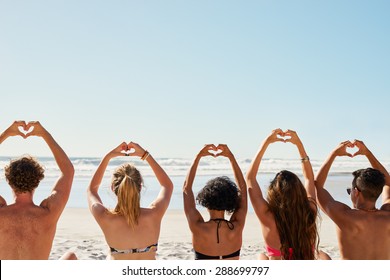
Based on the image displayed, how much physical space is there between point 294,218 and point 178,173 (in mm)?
23541

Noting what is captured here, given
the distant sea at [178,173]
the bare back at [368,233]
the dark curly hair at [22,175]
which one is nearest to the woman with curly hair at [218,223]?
the bare back at [368,233]

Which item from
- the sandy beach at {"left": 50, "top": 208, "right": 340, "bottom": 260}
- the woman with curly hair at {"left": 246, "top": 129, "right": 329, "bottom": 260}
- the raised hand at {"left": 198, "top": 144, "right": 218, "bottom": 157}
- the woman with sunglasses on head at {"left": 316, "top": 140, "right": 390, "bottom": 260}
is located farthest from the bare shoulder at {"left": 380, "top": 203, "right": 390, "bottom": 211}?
the sandy beach at {"left": 50, "top": 208, "right": 340, "bottom": 260}

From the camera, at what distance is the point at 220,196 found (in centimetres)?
407

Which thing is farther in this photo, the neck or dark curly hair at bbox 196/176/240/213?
dark curly hair at bbox 196/176/240/213

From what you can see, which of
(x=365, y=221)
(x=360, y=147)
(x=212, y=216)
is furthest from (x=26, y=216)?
(x=360, y=147)

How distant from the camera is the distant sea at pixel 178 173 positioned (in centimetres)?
1348

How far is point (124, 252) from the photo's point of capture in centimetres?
393

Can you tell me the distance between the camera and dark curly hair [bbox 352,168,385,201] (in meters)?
4.06

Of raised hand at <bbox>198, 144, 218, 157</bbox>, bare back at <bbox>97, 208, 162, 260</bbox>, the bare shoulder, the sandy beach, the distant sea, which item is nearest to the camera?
bare back at <bbox>97, 208, 162, 260</bbox>

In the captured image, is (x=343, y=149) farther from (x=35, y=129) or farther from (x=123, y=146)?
(x=35, y=129)

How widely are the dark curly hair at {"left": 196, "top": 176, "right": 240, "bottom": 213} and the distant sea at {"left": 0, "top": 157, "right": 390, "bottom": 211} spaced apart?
7.36 metres

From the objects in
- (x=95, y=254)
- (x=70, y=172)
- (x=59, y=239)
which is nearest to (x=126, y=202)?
(x=70, y=172)

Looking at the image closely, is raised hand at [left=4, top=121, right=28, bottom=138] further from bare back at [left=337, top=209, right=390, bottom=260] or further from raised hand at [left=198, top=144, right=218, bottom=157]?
bare back at [left=337, top=209, right=390, bottom=260]

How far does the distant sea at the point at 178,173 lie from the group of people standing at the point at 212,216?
23.9 ft
